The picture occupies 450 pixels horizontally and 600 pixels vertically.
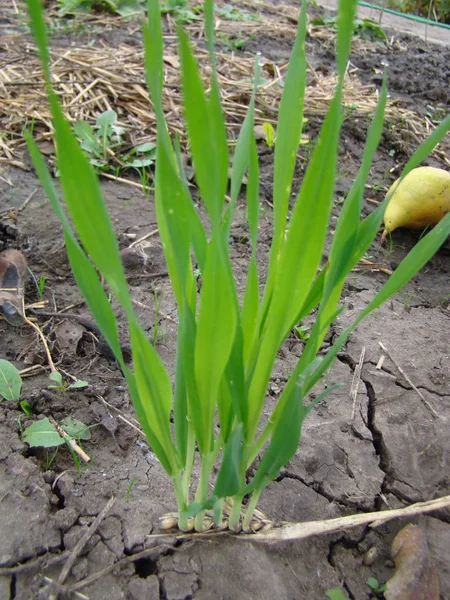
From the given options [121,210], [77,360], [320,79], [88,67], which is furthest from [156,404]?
[320,79]

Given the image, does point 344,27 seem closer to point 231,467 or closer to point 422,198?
point 231,467

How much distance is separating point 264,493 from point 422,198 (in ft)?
3.79

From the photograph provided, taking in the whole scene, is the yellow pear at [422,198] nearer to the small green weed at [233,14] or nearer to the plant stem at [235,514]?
the plant stem at [235,514]

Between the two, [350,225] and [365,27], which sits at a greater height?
[350,225]

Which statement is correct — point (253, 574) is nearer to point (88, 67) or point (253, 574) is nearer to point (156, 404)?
point (156, 404)

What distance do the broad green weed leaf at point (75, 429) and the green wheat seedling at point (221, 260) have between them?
0.30 metres

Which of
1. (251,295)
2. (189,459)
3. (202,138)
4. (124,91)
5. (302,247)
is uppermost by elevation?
(202,138)

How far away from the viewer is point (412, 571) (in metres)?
0.88

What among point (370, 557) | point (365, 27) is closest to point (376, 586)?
point (370, 557)

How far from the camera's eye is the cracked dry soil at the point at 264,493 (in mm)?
880

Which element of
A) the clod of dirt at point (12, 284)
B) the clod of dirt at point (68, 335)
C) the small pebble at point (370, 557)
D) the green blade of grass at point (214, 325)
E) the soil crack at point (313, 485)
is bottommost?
the clod of dirt at point (68, 335)

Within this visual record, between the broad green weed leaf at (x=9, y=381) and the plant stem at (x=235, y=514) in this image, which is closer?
the plant stem at (x=235, y=514)

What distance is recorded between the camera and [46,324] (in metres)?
1.37

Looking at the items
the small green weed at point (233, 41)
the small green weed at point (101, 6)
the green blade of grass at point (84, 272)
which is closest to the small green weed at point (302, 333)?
the green blade of grass at point (84, 272)
